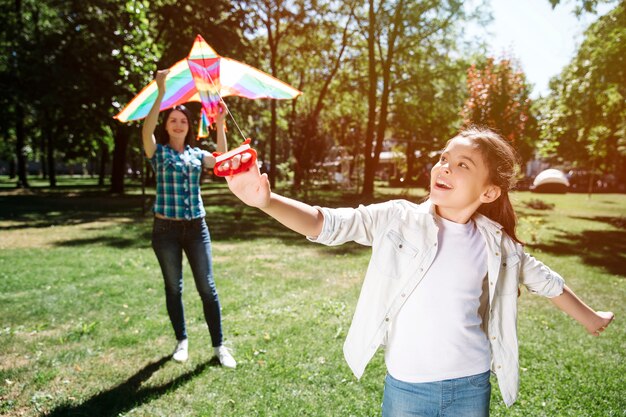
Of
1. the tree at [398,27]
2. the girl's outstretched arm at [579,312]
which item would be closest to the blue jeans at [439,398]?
the girl's outstretched arm at [579,312]

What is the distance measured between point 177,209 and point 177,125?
824 mm

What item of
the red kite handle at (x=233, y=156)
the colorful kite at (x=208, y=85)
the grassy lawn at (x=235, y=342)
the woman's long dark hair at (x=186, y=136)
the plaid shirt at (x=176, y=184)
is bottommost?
the grassy lawn at (x=235, y=342)

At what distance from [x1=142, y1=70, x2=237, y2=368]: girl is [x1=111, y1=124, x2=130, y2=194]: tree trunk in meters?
18.9

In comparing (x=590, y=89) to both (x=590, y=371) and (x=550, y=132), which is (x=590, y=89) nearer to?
(x=550, y=132)

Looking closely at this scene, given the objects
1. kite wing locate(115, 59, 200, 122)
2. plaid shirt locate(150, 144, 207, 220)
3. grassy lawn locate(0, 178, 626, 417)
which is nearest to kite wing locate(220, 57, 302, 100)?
kite wing locate(115, 59, 200, 122)

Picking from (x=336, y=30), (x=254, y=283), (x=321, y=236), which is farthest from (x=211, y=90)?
(x=336, y=30)

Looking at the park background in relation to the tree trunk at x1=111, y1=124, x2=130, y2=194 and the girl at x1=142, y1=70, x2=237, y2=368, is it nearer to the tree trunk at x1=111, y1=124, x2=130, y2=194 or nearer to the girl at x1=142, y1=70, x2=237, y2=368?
the tree trunk at x1=111, y1=124, x2=130, y2=194

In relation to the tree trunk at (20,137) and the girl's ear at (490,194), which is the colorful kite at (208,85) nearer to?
the girl's ear at (490,194)

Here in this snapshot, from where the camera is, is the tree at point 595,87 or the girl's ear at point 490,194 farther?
the tree at point 595,87

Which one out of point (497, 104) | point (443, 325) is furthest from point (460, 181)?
point (497, 104)

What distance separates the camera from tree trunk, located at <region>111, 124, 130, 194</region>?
73.4ft

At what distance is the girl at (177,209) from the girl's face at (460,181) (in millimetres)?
2560

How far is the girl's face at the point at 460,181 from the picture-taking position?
2018 millimetres

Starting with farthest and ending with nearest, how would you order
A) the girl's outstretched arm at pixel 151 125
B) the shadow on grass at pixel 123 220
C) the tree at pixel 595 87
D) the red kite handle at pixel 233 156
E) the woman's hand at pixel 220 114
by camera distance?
the tree at pixel 595 87
the shadow on grass at pixel 123 220
the girl's outstretched arm at pixel 151 125
the woman's hand at pixel 220 114
the red kite handle at pixel 233 156
